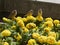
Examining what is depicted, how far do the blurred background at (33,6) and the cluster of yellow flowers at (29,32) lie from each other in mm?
1448

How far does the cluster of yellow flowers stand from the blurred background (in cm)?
→ 145

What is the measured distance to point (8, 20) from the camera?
4.51 ft

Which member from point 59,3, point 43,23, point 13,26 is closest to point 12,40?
point 13,26

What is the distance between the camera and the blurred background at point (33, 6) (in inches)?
112

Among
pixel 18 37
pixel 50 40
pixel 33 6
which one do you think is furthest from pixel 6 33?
pixel 33 6

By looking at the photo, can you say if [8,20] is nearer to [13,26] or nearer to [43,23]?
[13,26]

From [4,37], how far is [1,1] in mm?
2140

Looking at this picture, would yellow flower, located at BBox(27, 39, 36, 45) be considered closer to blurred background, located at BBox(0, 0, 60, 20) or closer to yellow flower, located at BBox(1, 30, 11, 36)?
yellow flower, located at BBox(1, 30, 11, 36)

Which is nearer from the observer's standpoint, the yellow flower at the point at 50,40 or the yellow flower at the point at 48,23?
the yellow flower at the point at 50,40

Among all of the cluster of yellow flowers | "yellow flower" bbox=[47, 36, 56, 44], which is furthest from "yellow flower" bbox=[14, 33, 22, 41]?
"yellow flower" bbox=[47, 36, 56, 44]

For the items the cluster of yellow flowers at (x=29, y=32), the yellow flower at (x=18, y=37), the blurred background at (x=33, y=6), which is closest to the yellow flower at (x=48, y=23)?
the cluster of yellow flowers at (x=29, y=32)

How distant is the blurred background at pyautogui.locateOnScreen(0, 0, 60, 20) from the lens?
2.84 metres

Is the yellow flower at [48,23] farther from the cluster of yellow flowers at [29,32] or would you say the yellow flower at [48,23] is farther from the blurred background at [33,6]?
the blurred background at [33,6]

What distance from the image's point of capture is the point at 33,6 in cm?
296
